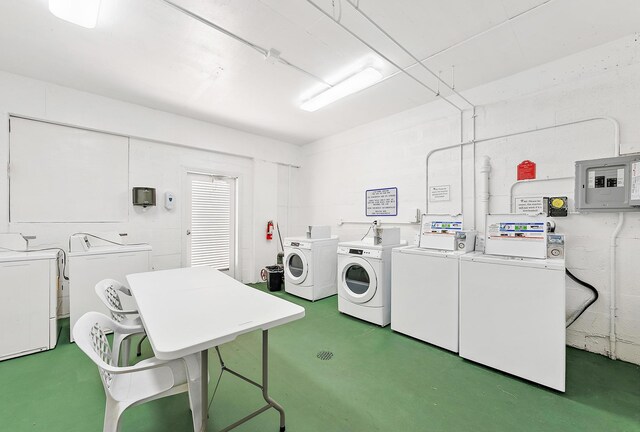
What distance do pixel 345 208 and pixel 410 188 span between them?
1.32 m

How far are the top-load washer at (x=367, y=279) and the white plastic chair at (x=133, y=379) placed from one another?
2273mm

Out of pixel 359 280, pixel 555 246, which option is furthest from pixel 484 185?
pixel 359 280

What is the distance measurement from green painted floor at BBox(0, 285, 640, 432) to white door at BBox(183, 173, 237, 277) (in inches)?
83.0

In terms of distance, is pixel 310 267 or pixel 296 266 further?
pixel 296 266

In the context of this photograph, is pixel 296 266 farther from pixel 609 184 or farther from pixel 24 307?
pixel 609 184

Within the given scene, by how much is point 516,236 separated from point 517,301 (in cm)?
59

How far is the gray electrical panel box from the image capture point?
230 centimetres

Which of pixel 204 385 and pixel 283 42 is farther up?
pixel 283 42

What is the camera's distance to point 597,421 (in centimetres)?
173

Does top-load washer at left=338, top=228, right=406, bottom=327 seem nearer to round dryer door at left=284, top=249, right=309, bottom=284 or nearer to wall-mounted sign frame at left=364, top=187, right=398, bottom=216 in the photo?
wall-mounted sign frame at left=364, top=187, right=398, bottom=216

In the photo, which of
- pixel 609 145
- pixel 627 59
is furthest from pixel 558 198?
pixel 627 59

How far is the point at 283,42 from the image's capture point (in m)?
2.43

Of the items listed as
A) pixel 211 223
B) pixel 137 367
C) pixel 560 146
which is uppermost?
pixel 560 146

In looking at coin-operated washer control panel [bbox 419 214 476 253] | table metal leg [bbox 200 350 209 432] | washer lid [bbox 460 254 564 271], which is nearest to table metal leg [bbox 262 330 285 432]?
table metal leg [bbox 200 350 209 432]
